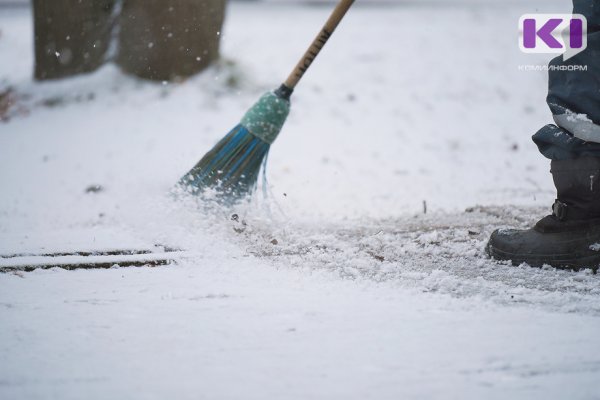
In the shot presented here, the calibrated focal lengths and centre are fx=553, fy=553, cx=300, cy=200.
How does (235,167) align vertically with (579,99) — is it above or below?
below

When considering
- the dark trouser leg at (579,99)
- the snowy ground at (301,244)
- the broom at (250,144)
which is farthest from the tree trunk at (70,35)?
the dark trouser leg at (579,99)

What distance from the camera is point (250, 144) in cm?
221

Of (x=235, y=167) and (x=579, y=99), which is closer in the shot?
(x=579, y=99)

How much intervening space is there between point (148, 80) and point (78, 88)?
1.73 ft

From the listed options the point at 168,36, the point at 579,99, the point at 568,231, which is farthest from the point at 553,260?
the point at 168,36

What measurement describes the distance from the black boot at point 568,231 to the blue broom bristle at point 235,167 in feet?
3.17

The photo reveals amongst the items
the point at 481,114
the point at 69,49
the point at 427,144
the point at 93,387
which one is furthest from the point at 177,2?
the point at 93,387

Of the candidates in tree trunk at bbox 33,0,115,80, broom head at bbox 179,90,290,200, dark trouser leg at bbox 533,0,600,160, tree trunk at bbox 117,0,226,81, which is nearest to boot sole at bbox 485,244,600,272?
dark trouser leg at bbox 533,0,600,160

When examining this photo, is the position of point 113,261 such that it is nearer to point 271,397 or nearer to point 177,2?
point 271,397

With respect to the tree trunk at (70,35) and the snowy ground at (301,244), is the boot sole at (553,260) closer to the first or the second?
the snowy ground at (301,244)

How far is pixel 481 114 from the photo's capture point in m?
4.14

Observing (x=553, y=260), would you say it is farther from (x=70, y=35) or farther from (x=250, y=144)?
(x=70, y=35)

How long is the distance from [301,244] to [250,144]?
505 mm

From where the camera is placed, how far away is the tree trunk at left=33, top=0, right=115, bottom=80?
4.02 m
